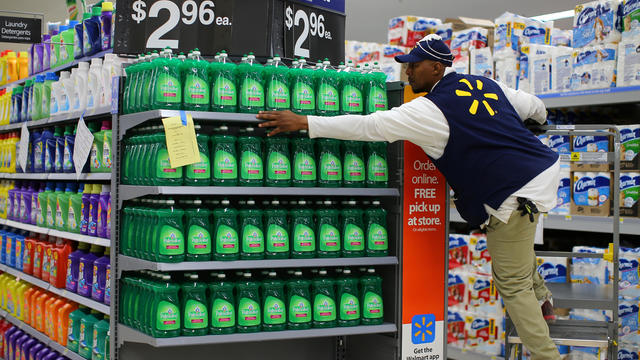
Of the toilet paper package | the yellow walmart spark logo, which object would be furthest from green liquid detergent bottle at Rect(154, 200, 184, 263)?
the toilet paper package

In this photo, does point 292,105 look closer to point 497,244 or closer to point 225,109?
point 225,109

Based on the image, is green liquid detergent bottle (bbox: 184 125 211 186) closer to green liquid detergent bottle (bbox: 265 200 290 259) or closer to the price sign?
green liquid detergent bottle (bbox: 265 200 290 259)

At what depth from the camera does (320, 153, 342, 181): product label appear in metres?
3.31

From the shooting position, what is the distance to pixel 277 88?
3246mm

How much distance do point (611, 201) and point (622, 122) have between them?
3.15 ft

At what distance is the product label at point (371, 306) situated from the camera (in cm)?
342

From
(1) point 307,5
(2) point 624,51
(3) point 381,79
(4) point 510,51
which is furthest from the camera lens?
(4) point 510,51

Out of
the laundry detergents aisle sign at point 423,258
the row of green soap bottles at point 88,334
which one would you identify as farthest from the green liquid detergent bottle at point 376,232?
the row of green soap bottles at point 88,334

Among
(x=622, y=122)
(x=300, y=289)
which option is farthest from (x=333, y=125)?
(x=622, y=122)

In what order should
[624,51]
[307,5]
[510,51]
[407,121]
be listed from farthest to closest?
[510,51], [624,51], [307,5], [407,121]

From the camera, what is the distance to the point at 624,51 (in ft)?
13.8

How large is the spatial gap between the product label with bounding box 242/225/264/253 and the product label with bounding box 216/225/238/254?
0.17 ft

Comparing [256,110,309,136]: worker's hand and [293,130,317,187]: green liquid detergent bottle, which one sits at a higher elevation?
[256,110,309,136]: worker's hand

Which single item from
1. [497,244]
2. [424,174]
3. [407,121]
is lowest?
[497,244]
